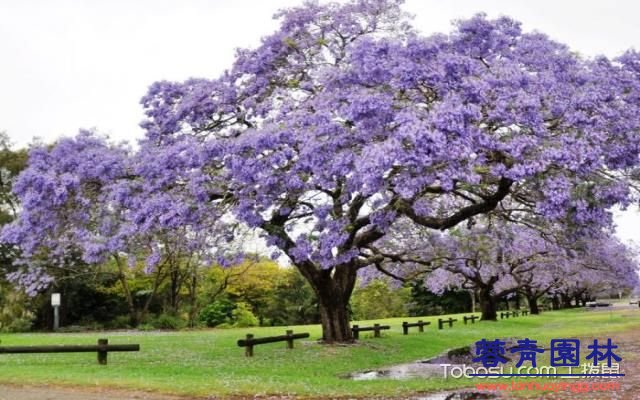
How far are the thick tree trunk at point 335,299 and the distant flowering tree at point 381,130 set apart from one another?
9.66 ft

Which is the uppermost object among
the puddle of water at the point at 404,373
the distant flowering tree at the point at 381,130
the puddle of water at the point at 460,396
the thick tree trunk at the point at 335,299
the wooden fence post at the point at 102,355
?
the distant flowering tree at the point at 381,130

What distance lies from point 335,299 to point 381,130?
34.6ft

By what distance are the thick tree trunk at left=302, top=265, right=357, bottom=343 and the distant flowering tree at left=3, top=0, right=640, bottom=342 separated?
Answer: 294cm

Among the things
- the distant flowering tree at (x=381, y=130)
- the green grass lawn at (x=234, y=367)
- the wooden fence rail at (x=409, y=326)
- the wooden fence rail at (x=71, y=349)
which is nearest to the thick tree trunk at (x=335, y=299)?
the green grass lawn at (x=234, y=367)

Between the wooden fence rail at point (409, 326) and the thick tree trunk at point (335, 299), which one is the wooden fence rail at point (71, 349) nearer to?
the thick tree trunk at point (335, 299)

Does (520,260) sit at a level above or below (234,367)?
above

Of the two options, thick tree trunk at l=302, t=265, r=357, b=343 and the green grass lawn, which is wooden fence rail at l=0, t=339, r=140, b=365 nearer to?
the green grass lawn

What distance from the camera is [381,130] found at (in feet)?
49.8

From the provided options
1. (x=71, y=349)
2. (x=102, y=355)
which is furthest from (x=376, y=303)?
(x=71, y=349)

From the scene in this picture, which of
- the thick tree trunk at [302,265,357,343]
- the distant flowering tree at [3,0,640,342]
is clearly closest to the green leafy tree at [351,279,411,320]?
the thick tree trunk at [302,265,357,343]

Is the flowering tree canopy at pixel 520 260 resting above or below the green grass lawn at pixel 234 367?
above

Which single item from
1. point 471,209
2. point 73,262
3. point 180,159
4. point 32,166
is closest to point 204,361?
point 180,159

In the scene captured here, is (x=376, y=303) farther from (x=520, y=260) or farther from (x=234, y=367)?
(x=234, y=367)

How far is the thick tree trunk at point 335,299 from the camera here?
2411 cm
